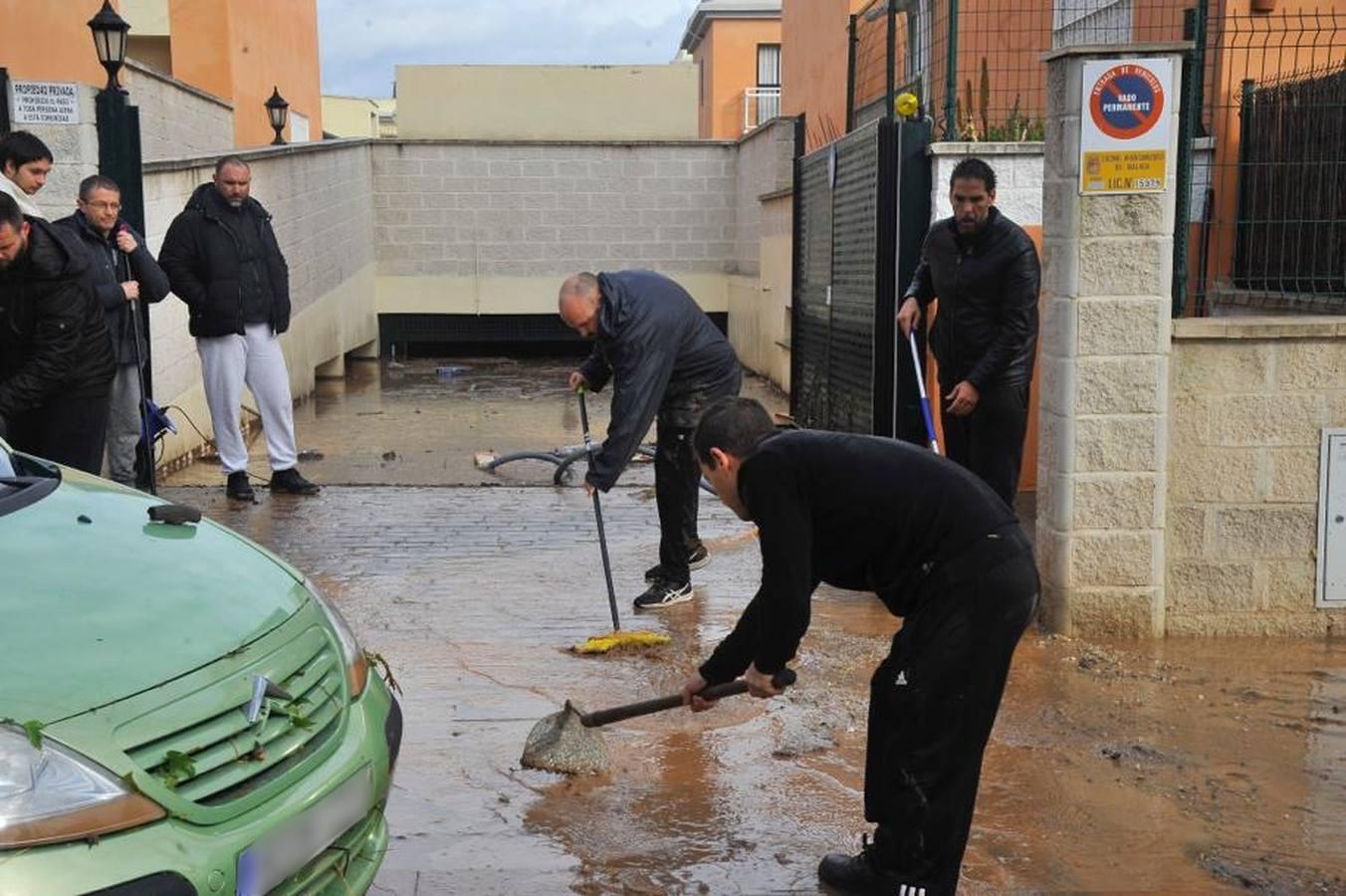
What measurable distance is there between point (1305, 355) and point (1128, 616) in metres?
1.40

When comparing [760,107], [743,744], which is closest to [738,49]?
[760,107]

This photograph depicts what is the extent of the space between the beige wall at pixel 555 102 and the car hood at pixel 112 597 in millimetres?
19263

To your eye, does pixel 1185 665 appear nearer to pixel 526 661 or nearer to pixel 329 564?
pixel 526 661

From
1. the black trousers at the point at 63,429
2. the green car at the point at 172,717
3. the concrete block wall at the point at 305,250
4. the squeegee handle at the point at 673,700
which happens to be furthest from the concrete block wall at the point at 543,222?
the green car at the point at 172,717

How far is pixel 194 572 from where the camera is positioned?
3588 millimetres

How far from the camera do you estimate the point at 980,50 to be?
12609mm

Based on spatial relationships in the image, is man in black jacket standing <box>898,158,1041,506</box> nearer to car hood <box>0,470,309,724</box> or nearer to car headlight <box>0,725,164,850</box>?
car hood <box>0,470,309,724</box>

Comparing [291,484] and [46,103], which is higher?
[46,103]

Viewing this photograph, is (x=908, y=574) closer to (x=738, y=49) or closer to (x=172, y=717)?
(x=172, y=717)

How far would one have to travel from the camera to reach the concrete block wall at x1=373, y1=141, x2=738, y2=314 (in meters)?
21.2

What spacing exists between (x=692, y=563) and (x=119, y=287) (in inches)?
135

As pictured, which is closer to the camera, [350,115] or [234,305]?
[234,305]

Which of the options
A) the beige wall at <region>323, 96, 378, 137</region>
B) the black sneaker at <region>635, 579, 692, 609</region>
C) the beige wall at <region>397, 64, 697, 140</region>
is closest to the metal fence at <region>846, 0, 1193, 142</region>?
the black sneaker at <region>635, 579, 692, 609</region>

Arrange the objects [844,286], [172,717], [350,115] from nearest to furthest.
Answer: [172,717]
[844,286]
[350,115]
